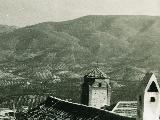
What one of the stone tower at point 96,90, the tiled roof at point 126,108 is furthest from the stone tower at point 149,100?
the stone tower at point 96,90

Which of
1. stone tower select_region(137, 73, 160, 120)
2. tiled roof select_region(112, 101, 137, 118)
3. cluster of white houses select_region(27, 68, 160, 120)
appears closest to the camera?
stone tower select_region(137, 73, 160, 120)

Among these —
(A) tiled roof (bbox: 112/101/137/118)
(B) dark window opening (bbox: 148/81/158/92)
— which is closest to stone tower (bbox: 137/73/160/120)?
(B) dark window opening (bbox: 148/81/158/92)

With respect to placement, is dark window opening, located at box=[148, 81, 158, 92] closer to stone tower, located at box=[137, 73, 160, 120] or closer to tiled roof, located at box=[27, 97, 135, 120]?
stone tower, located at box=[137, 73, 160, 120]

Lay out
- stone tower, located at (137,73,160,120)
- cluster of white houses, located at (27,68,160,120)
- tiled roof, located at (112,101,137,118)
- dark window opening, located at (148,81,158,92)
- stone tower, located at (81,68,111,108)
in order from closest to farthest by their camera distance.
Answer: stone tower, located at (137,73,160,120) → cluster of white houses, located at (27,68,160,120) → dark window opening, located at (148,81,158,92) → tiled roof, located at (112,101,137,118) → stone tower, located at (81,68,111,108)

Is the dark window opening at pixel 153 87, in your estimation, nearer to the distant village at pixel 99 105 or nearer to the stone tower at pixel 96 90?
the distant village at pixel 99 105

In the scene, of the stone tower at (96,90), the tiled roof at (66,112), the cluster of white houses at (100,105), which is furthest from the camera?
the stone tower at (96,90)

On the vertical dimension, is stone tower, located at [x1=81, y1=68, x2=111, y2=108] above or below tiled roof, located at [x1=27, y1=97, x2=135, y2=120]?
above

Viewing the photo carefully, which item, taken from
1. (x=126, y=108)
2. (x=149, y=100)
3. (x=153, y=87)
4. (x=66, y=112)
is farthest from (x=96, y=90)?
(x=149, y=100)
